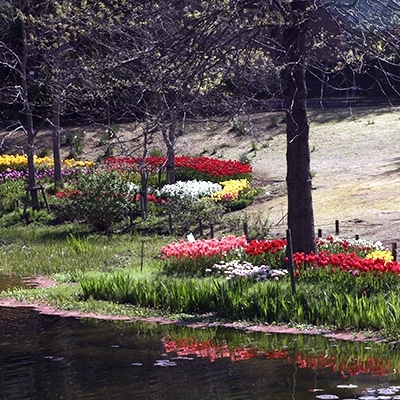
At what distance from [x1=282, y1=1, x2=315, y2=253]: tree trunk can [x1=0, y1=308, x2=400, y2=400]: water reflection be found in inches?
116

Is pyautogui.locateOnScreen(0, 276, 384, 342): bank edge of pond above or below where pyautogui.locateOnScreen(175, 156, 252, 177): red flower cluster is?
below

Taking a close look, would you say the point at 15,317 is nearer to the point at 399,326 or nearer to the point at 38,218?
the point at 399,326

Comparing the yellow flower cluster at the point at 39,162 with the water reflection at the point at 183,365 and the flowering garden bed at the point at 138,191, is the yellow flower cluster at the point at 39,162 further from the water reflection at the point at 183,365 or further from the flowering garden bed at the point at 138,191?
the water reflection at the point at 183,365

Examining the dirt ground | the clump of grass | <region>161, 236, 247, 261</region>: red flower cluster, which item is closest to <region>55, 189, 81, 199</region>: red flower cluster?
the dirt ground

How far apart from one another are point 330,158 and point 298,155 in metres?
15.8

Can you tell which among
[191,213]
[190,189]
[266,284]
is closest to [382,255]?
[266,284]

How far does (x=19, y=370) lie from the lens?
9.81 metres

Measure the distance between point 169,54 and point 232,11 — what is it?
1463mm

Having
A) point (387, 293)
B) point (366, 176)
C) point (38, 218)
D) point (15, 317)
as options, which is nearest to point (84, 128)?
point (38, 218)

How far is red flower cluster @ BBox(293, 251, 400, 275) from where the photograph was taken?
12.0 metres

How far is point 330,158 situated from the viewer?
29.2 m

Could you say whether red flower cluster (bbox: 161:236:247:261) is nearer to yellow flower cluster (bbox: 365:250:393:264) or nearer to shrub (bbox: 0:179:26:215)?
yellow flower cluster (bbox: 365:250:393:264)

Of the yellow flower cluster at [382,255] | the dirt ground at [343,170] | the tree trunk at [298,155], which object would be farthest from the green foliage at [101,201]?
the yellow flower cluster at [382,255]

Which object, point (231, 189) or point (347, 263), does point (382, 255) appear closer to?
point (347, 263)
